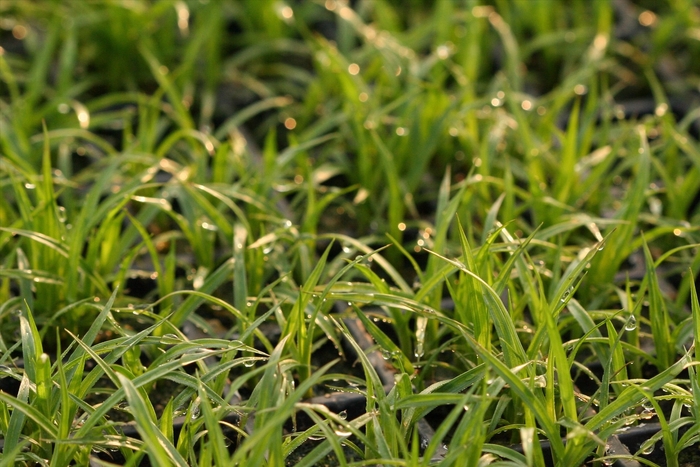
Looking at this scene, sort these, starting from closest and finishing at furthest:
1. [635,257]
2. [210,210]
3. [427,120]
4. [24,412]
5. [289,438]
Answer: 1. [24,412]
2. [289,438]
3. [210,210]
4. [635,257]
5. [427,120]

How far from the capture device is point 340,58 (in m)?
2.16

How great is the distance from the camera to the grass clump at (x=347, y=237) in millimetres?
1305

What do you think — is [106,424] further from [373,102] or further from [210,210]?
[373,102]

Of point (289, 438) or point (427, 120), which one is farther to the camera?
point (427, 120)

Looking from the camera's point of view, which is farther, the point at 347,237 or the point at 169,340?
the point at 347,237

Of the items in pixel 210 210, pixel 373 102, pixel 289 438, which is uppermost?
pixel 373 102

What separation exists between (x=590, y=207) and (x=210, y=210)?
795 mm

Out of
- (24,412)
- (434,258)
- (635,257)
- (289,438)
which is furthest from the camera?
(635,257)

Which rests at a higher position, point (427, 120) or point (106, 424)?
point (427, 120)

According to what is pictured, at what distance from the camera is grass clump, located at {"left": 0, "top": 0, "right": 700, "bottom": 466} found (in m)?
1.30

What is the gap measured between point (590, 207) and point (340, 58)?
66cm

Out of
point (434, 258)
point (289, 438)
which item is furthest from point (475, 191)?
point (289, 438)

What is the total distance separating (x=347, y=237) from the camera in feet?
5.47

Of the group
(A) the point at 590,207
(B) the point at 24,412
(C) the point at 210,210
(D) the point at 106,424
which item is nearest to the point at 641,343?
(A) the point at 590,207
